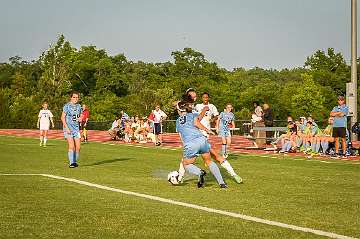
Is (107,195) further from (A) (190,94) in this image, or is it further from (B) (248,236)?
(B) (248,236)

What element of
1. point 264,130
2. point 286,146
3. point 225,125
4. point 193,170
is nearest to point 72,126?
point 225,125

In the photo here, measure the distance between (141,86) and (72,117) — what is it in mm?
94583

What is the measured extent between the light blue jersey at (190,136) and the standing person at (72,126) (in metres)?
6.02

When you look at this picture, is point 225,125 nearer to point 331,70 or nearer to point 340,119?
point 340,119

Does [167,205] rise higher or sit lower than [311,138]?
lower

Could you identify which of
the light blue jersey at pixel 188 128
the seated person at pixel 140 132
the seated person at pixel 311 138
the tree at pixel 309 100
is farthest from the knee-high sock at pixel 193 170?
the tree at pixel 309 100

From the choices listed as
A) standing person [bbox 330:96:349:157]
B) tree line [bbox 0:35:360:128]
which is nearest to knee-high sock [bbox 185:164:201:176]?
standing person [bbox 330:96:349:157]

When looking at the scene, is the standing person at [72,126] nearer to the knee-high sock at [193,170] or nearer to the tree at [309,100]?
the knee-high sock at [193,170]

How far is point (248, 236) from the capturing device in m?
7.50

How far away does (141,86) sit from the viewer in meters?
113

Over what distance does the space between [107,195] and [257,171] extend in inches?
279

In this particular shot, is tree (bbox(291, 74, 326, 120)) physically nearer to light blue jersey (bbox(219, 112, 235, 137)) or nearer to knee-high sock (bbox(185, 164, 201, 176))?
light blue jersey (bbox(219, 112, 235, 137))

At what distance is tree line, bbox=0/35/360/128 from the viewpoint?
3504 inches

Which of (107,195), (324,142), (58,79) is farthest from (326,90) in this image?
(107,195)
